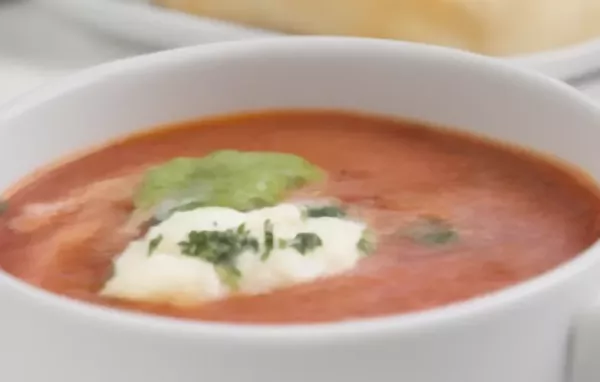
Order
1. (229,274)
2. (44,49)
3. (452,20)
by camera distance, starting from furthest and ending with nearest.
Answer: (44,49) → (452,20) → (229,274)

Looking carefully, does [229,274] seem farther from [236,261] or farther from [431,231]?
[431,231]

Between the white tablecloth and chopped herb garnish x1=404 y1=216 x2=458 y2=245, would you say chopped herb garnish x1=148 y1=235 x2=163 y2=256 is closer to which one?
chopped herb garnish x1=404 y1=216 x2=458 y2=245

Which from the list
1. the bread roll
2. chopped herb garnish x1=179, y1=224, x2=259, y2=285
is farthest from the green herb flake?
the bread roll

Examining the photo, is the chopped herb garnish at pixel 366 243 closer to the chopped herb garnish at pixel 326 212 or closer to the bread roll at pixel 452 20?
the chopped herb garnish at pixel 326 212

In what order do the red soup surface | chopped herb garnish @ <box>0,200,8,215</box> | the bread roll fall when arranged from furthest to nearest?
the bread roll
chopped herb garnish @ <box>0,200,8,215</box>
the red soup surface

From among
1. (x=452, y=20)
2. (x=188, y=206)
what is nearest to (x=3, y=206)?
(x=188, y=206)

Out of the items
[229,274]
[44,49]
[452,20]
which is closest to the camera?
[229,274]

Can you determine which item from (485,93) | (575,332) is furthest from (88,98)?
(575,332)
